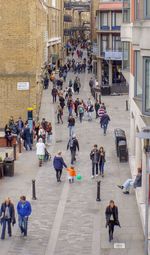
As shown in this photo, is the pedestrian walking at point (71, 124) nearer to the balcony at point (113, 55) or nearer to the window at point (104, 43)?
the balcony at point (113, 55)

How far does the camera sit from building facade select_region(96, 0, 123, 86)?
61.6m

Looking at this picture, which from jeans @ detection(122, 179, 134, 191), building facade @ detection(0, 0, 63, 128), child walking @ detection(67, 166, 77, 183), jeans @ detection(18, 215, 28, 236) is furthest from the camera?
building facade @ detection(0, 0, 63, 128)

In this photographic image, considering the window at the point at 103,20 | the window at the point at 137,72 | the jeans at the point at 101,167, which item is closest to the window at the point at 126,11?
the window at the point at 137,72

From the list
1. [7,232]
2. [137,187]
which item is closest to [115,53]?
[137,187]

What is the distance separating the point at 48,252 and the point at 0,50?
22.5 m

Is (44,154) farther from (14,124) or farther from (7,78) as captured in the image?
(7,78)

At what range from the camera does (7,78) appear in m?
37.8

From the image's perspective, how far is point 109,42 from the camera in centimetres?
6344

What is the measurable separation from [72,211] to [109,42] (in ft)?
145

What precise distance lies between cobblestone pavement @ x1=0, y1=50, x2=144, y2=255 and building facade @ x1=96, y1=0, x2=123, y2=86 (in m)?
30.6

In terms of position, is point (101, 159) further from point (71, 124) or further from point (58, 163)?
point (71, 124)

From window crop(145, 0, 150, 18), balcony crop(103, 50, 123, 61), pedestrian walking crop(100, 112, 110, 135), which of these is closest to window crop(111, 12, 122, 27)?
balcony crop(103, 50, 123, 61)

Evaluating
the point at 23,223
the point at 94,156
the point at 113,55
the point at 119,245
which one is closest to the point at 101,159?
the point at 94,156

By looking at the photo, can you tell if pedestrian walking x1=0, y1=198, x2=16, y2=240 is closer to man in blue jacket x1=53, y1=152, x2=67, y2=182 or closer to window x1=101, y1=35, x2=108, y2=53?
man in blue jacket x1=53, y1=152, x2=67, y2=182
